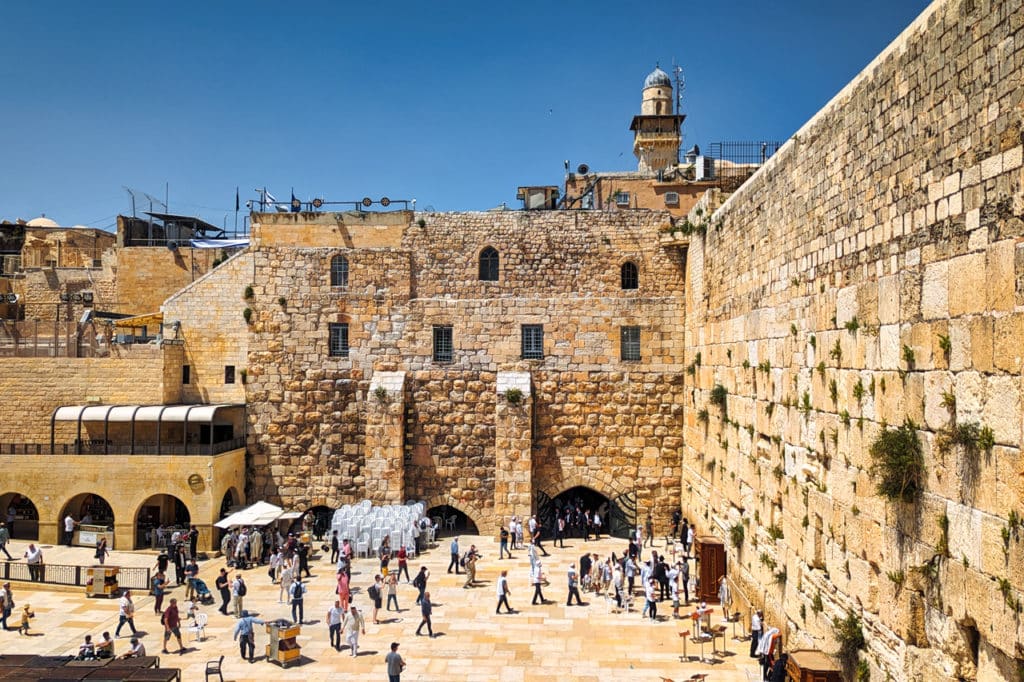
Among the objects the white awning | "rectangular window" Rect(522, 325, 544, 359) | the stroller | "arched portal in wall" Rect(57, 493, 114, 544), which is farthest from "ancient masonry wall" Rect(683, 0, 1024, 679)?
"arched portal in wall" Rect(57, 493, 114, 544)

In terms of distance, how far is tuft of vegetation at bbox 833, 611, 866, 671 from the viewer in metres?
8.70

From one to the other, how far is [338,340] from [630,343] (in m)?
8.05

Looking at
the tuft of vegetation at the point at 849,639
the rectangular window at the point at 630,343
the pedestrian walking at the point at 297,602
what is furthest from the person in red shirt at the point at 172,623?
the rectangular window at the point at 630,343

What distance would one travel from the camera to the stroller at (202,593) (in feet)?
51.1

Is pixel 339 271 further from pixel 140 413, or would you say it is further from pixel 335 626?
pixel 335 626

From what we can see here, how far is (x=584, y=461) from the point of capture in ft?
67.7

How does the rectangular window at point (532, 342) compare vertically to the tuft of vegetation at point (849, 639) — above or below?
above

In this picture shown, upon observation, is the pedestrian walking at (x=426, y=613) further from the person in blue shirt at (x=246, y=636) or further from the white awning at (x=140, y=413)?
the white awning at (x=140, y=413)

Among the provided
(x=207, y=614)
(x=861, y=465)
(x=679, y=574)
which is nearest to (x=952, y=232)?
(x=861, y=465)

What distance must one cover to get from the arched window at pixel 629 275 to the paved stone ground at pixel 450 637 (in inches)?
309

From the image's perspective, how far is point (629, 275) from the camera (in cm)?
2105

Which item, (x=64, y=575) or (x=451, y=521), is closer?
(x=64, y=575)

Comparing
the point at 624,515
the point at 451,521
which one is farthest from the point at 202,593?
the point at 624,515

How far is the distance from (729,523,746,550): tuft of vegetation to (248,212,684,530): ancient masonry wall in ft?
19.5
